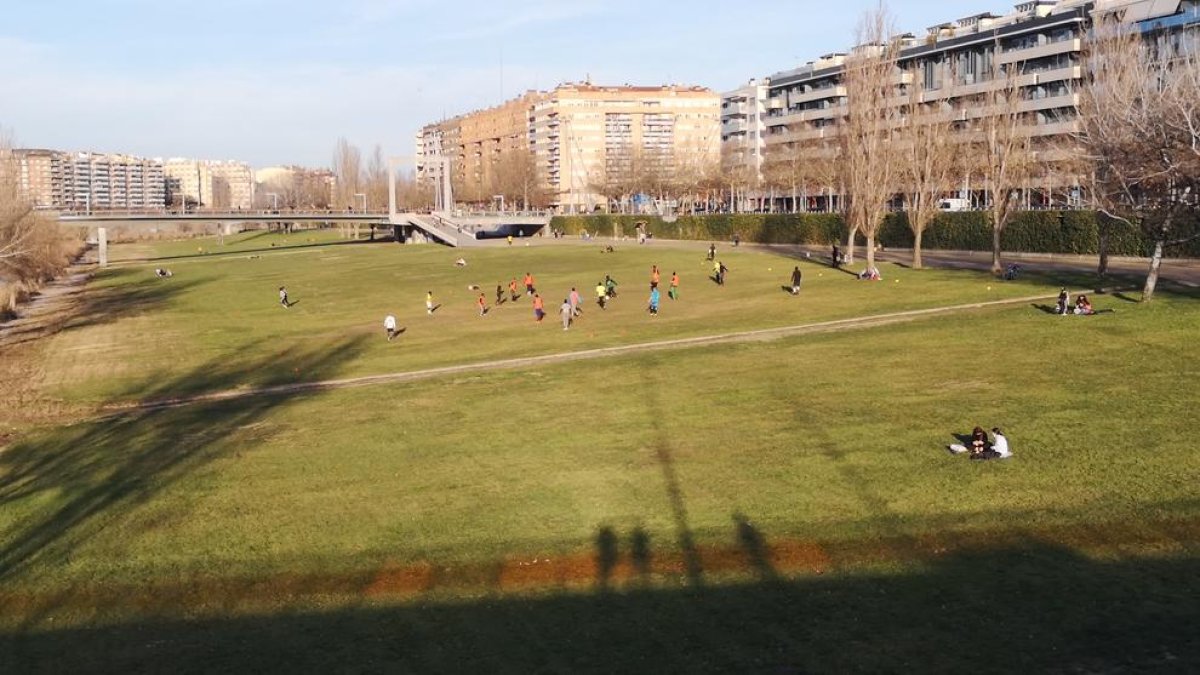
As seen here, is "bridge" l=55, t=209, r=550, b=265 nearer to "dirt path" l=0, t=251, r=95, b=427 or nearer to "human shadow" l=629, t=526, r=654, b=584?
"dirt path" l=0, t=251, r=95, b=427

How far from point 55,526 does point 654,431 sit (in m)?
14.0

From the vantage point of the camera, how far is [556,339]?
146ft

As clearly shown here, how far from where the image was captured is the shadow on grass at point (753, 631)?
46.2 feet

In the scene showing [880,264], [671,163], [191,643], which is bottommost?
[191,643]

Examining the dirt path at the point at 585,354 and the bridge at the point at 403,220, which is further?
the bridge at the point at 403,220

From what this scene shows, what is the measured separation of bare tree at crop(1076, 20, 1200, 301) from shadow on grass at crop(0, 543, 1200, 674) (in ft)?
71.3

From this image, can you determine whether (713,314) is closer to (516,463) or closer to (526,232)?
(516,463)

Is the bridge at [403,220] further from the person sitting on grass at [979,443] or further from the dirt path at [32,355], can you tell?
the person sitting on grass at [979,443]

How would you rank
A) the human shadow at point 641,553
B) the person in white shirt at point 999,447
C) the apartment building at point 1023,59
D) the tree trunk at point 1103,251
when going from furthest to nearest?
the apartment building at point 1023,59, the tree trunk at point 1103,251, the person in white shirt at point 999,447, the human shadow at point 641,553

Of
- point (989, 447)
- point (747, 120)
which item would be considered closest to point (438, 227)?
point (747, 120)

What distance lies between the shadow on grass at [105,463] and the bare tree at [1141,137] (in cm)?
3050

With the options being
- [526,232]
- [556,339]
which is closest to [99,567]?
[556,339]

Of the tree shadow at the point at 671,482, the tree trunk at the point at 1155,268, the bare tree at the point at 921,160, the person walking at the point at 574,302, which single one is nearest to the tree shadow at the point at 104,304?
the person walking at the point at 574,302

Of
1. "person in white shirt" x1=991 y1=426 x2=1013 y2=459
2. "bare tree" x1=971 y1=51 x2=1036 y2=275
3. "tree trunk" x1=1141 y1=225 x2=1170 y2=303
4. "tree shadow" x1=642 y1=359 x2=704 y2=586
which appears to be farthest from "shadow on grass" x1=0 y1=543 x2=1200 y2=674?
"bare tree" x1=971 y1=51 x2=1036 y2=275
